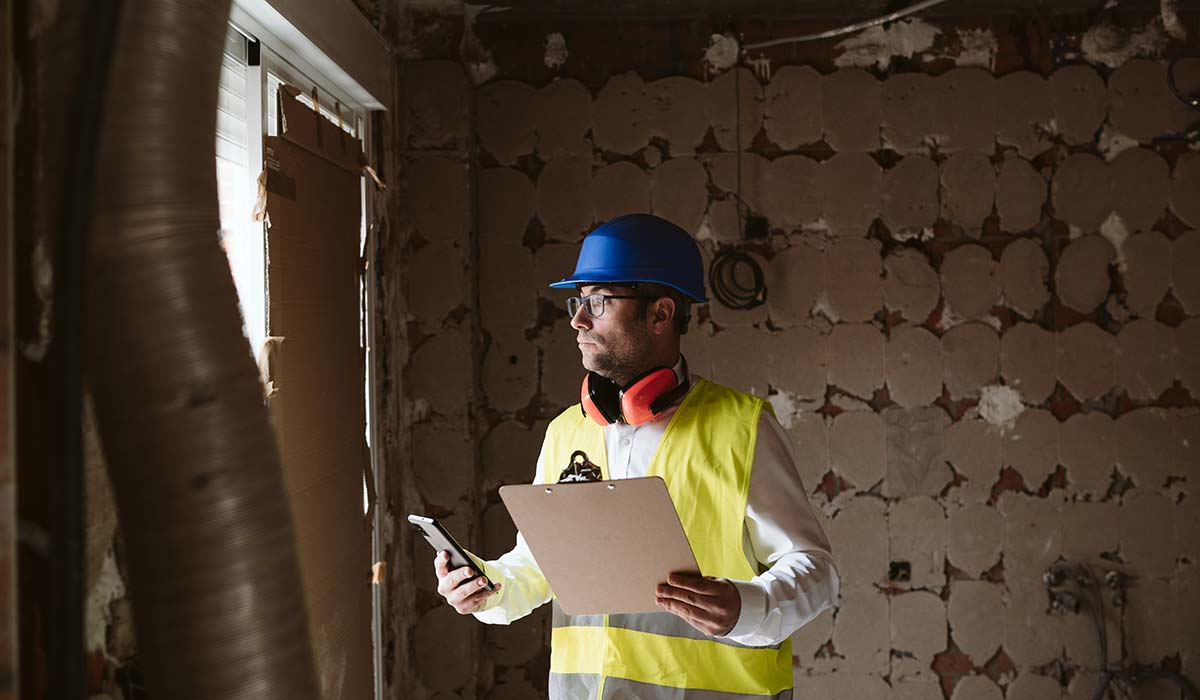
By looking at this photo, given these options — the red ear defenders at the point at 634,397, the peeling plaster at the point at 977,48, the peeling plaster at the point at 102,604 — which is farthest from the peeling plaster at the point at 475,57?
the peeling plaster at the point at 102,604

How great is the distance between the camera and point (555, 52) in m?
3.57

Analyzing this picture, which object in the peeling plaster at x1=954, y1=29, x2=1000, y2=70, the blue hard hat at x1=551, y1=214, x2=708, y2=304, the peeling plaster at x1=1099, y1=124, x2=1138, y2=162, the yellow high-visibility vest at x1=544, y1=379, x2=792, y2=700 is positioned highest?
the peeling plaster at x1=954, y1=29, x2=1000, y2=70

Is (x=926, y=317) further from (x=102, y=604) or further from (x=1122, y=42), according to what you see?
(x=102, y=604)

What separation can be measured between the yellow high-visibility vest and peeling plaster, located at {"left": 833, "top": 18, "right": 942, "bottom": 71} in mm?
1997

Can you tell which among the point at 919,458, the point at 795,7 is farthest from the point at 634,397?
the point at 795,7

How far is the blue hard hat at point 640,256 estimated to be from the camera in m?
2.12

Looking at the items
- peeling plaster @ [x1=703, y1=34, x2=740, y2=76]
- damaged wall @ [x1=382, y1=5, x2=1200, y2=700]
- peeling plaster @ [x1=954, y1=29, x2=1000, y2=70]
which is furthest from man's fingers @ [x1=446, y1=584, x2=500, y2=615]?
peeling plaster @ [x1=954, y1=29, x2=1000, y2=70]

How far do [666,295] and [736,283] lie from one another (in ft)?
4.59

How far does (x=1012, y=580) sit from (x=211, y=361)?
3.30 metres

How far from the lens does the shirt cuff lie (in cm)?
170

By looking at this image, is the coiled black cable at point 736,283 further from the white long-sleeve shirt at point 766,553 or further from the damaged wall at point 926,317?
the white long-sleeve shirt at point 766,553

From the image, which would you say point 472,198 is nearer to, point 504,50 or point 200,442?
point 504,50

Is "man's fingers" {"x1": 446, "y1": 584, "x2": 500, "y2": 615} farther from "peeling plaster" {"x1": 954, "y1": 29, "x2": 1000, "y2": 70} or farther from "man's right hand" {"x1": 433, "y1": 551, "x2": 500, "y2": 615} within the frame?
"peeling plaster" {"x1": 954, "y1": 29, "x2": 1000, "y2": 70}

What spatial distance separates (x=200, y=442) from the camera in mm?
907
